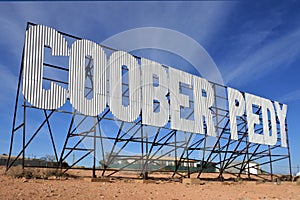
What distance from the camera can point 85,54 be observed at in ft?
54.9

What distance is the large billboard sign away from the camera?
14.8 meters

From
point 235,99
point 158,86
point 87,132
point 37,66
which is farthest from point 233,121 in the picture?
point 37,66

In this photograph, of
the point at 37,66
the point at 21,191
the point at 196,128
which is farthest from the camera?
the point at 196,128

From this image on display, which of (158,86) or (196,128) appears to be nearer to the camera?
(158,86)

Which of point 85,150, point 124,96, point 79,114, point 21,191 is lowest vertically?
point 21,191

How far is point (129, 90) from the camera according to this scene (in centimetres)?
1798

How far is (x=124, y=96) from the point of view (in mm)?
17938

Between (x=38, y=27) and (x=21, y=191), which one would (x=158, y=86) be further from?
(x=21, y=191)

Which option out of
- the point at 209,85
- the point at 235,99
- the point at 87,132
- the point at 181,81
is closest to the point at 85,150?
the point at 87,132

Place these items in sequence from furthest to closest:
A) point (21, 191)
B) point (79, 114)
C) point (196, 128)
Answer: point (196, 128), point (79, 114), point (21, 191)

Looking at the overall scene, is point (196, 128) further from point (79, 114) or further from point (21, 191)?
point (21, 191)

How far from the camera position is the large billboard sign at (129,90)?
48.7ft

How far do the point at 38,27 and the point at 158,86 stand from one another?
7181 millimetres

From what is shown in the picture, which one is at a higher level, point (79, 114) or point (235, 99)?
point (235, 99)
